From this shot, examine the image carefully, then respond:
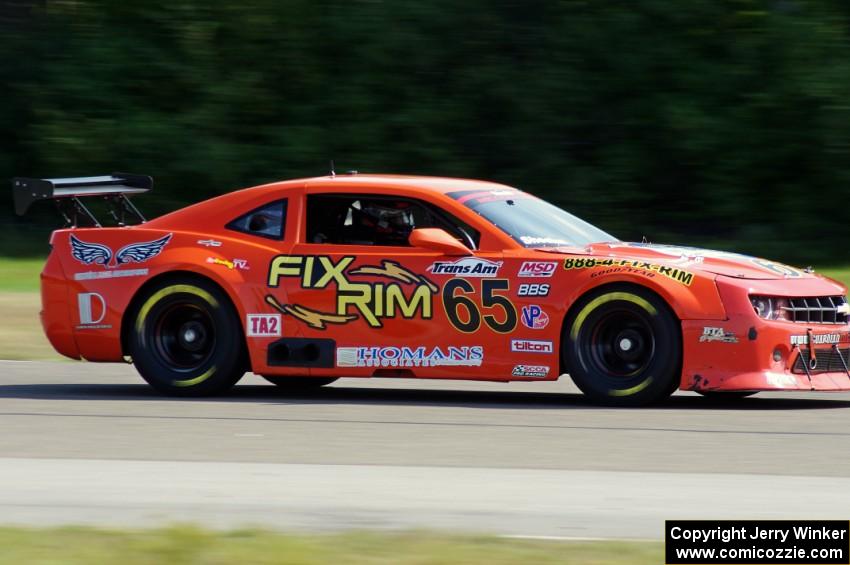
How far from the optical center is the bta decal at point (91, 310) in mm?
9883

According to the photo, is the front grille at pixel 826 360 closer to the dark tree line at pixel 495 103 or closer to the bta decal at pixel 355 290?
the bta decal at pixel 355 290

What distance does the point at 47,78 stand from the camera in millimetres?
23891

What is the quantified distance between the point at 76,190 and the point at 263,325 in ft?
6.17

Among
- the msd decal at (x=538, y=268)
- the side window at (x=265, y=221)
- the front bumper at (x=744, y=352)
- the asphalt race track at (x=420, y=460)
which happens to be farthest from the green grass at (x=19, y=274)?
the front bumper at (x=744, y=352)

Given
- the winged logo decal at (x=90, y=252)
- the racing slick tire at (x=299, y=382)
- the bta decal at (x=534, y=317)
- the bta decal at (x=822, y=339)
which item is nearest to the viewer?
the bta decal at (x=822, y=339)

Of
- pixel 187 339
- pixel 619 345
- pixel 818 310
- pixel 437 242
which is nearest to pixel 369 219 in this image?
pixel 437 242

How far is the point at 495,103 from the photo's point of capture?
22.1 meters

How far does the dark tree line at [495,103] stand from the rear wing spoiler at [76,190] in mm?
11185

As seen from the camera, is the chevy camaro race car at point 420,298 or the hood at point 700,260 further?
the hood at point 700,260

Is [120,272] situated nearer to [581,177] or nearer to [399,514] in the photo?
[399,514]

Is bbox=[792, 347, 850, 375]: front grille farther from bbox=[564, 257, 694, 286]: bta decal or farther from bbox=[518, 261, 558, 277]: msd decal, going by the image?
bbox=[518, 261, 558, 277]: msd decal

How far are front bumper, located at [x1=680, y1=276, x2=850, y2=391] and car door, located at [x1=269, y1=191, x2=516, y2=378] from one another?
3.96 ft

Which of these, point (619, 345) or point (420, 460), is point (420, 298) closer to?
point (619, 345)

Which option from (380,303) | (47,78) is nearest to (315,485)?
(380,303)
